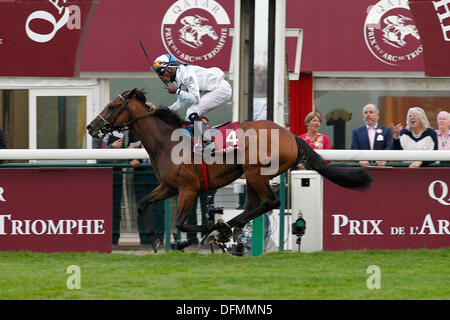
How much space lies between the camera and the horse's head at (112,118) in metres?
7.38

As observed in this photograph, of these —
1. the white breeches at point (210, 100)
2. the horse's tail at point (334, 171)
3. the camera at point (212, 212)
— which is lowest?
the camera at point (212, 212)

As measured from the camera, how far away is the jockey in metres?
7.23

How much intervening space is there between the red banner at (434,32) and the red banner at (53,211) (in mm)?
3136

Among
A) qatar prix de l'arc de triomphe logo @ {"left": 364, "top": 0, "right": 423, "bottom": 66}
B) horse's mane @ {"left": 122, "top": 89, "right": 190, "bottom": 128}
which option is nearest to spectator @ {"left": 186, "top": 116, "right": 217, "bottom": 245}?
horse's mane @ {"left": 122, "top": 89, "right": 190, "bottom": 128}

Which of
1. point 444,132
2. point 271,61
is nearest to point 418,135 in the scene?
point 444,132

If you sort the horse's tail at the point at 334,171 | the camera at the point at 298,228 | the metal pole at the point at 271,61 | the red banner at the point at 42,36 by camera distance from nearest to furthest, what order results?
the horse's tail at the point at 334,171 → the metal pole at the point at 271,61 → the camera at the point at 298,228 → the red banner at the point at 42,36


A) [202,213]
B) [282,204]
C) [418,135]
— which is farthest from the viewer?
[418,135]

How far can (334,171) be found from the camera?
725 cm

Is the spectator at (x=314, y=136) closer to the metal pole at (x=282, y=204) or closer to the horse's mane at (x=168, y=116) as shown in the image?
the metal pole at (x=282, y=204)

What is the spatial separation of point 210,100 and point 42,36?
6.91 feet

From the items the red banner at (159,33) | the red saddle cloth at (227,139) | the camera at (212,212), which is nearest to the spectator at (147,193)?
the camera at (212,212)

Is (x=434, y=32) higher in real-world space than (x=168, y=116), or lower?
higher

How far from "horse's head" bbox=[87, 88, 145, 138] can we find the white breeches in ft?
1.76

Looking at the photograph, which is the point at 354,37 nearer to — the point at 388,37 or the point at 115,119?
the point at 388,37
